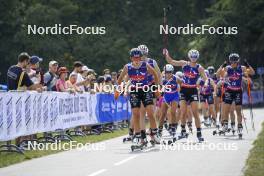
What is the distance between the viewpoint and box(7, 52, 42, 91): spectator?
62.4 feet

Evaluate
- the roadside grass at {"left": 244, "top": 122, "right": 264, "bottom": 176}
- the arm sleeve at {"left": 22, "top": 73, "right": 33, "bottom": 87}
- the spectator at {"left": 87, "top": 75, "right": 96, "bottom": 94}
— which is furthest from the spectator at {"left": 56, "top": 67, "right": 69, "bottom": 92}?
the roadside grass at {"left": 244, "top": 122, "right": 264, "bottom": 176}

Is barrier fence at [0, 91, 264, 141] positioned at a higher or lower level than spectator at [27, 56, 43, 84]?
lower

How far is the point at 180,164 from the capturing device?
1480cm

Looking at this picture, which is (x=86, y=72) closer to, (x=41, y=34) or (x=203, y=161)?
(x=203, y=161)

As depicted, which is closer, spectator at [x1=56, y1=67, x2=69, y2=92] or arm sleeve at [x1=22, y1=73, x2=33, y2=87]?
arm sleeve at [x1=22, y1=73, x2=33, y2=87]

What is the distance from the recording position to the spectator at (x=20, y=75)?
19016mm

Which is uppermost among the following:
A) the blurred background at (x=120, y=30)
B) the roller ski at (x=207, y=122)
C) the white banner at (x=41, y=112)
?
the blurred background at (x=120, y=30)

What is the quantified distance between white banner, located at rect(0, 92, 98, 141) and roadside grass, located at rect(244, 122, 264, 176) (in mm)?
5593

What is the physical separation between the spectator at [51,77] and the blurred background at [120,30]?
37.0 m

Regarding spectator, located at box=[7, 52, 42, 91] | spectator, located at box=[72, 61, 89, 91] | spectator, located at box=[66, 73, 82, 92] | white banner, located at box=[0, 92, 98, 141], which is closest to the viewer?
white banner, located at box=[0, 92, 98, 141]

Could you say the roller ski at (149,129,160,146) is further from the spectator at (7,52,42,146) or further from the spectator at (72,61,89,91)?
the spectator at (72,61,89,91)

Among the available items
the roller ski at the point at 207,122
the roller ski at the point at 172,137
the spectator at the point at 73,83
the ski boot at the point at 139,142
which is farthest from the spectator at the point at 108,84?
the ski boot at the point at 139,142

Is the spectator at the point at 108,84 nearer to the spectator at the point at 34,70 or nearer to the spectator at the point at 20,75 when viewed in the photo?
the spectator at the point at 34,70

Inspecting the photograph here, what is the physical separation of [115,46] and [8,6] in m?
10.0
